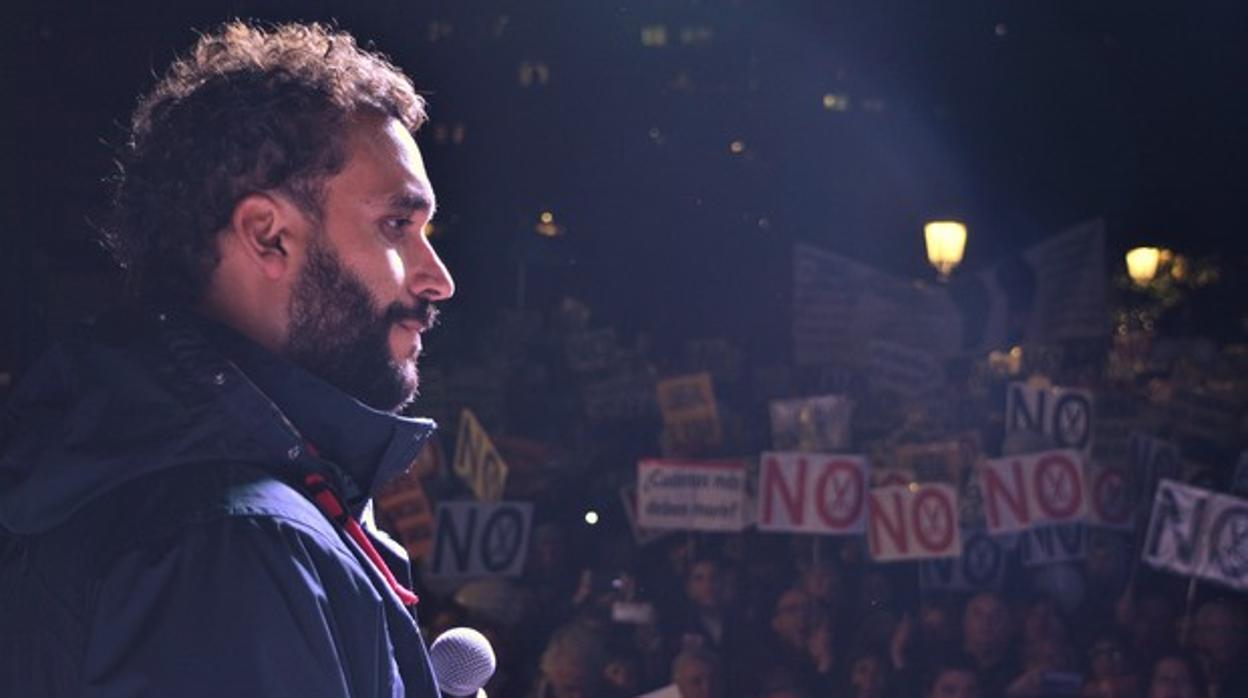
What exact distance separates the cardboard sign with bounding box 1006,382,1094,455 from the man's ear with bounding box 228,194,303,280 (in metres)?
5.59

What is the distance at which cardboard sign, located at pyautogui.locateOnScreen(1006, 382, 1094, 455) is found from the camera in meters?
6.55

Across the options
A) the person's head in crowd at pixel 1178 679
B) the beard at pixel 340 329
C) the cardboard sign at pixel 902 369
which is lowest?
the person's head in crowd at pixel 1178 679

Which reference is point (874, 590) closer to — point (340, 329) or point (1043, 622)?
point (1043, 622)

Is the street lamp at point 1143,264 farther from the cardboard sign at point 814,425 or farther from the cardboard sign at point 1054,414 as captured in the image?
the cardboard sign at point 814,425

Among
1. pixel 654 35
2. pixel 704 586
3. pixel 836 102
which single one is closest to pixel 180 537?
pixel 704 586

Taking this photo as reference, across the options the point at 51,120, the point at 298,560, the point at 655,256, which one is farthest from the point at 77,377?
the point at 655,256

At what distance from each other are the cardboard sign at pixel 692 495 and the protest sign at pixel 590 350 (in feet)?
1.62

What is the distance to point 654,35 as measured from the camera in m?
7.10

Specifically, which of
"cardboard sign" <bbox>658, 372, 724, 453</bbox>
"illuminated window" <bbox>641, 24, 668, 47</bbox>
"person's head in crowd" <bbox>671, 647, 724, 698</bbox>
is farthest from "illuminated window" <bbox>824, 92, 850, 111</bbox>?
"person's head in crowd" <bbox>671, 647, 724, 698</bbox>

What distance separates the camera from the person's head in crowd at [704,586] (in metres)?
6.66

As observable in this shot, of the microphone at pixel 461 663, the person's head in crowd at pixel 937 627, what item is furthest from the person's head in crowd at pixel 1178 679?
the microphone at pixel 461 663

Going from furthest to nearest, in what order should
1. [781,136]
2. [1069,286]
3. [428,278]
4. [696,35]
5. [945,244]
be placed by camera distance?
[781,136] → [696,35] → [945,244] → [1069,286] → [428,278]

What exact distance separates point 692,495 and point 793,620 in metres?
0.67

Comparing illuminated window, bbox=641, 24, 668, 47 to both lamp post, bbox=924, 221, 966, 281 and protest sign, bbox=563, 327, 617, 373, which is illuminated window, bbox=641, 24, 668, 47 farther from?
lamp post, bbox=924, 221, 966, 281
